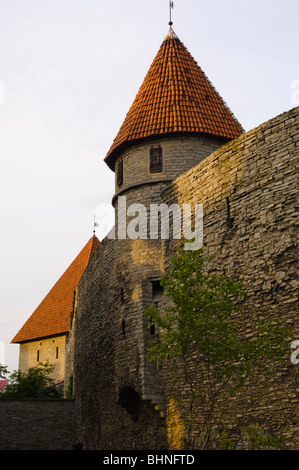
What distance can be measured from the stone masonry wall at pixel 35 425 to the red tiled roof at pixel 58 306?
9568mm

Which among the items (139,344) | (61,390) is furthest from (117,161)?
(61,390)

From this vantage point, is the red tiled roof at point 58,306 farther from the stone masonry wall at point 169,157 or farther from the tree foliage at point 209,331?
the tree foliage at point 209,331

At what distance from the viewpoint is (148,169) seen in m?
16.2

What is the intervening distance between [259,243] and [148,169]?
4927mm

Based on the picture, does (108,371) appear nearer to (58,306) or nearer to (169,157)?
(169,157)

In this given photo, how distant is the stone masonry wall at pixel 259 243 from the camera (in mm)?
11195

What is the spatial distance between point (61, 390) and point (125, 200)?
1612 cm

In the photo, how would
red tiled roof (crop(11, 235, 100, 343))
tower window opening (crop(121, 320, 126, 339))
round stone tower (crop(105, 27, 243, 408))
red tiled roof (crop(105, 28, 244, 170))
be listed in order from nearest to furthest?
round stone tower (crop(105, 27, 243, 408))
tower window opening (crop(121, 320, 126, 339))
red tiled roof (crop(105, 28, 244, 170))
red tiled roof (crop(11, 235, 100, 343))

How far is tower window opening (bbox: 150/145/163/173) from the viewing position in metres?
16.1

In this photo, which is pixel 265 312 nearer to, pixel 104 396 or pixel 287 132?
pixel 287 132

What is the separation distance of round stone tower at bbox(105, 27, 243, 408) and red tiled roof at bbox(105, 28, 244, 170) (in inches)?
1.0

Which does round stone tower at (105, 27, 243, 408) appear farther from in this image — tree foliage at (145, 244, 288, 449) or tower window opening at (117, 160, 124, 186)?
tree foliage at (145, 244, 288, 449)

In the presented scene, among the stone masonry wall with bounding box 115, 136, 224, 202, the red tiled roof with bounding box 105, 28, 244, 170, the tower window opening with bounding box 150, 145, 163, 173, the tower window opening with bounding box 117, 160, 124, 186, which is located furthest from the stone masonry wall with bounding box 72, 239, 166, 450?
the red tiled roof with bounding box 105, 28, 244, 170
